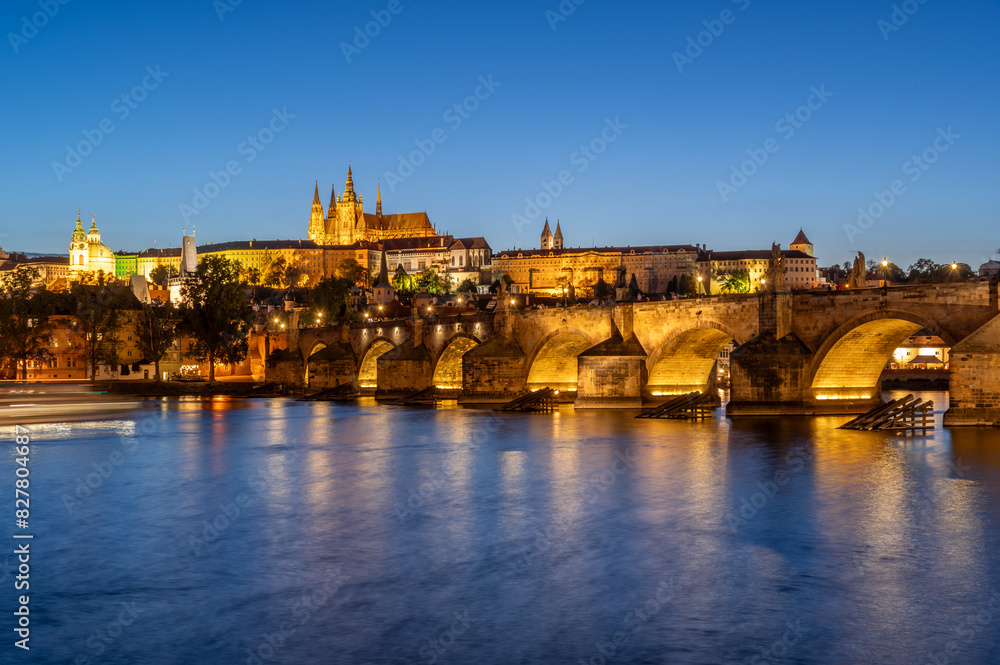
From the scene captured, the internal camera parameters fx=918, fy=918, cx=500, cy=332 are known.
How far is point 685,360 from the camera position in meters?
41.8

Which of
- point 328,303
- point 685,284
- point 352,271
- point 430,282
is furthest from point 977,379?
point 352,271

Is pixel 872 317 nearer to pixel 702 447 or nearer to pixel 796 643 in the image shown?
pixel 702 447

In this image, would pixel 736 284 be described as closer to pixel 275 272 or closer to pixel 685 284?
pixel 685 284

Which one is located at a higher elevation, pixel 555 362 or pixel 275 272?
pixel 275 272

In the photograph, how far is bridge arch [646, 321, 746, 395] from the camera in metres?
40.0

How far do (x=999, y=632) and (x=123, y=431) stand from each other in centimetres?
3527

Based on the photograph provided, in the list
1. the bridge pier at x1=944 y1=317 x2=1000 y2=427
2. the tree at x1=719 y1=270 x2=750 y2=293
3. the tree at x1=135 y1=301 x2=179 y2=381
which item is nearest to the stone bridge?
the bridge pier at x1=944 y1=317 x2=1000 y2=427

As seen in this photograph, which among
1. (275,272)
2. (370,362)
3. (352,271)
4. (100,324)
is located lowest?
(370,362)

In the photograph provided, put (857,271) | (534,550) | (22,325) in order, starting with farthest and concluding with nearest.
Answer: (22,325), (857,271), (534,550)

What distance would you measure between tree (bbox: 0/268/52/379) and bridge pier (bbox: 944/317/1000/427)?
206 feet

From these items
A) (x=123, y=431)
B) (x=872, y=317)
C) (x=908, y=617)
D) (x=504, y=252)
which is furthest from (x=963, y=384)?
(x=504, y=252)

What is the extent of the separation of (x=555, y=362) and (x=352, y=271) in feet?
440

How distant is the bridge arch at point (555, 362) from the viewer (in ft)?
156

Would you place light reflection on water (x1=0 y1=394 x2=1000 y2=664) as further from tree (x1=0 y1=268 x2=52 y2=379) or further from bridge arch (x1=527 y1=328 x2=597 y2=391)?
tree (x1=0 y1=268 x2=52 y2=379)
